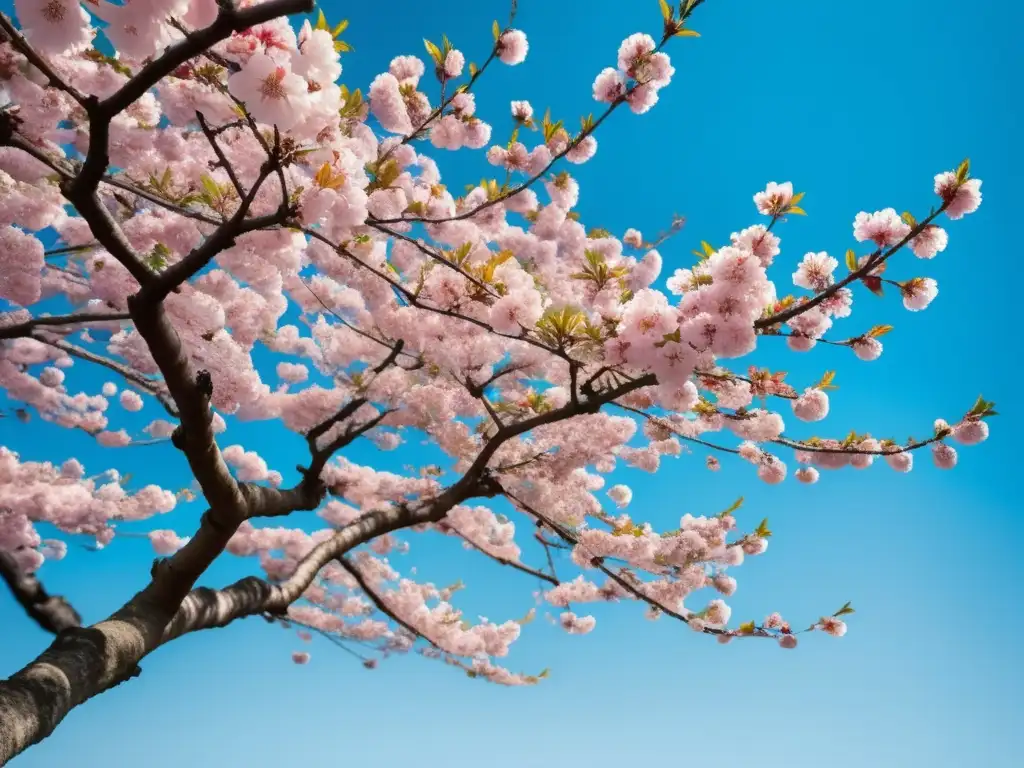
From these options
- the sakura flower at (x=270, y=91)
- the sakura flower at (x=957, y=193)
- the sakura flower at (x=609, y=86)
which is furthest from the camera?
the sakura flower at (x=609, y=86)

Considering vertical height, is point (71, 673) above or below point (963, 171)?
below

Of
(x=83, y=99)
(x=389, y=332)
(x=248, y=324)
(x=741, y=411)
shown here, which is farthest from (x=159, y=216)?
(x=741, y=411)

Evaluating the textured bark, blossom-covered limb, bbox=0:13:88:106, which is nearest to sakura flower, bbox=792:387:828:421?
the textured bark

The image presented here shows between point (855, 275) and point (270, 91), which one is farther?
point (855, 275)

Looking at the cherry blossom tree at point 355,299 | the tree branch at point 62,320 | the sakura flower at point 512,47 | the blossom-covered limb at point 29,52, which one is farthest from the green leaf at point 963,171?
the tree branch at point 62,320

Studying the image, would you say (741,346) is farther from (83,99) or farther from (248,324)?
(248,324)

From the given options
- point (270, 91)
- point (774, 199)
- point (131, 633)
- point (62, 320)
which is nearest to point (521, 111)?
point (774, 199)

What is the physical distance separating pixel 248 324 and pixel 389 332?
1135 millimetres

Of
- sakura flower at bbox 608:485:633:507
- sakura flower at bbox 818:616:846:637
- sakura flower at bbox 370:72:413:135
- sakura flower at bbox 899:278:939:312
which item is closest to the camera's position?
sakura flower at bbox 899:278:939:312

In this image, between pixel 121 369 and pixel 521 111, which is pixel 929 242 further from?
pixel 121 369

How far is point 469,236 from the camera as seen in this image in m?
5.94

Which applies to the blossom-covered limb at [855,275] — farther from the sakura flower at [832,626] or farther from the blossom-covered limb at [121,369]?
the blossom-covered limb at [121,369]

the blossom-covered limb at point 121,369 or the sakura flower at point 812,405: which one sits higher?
the sakura flower at point 812,405

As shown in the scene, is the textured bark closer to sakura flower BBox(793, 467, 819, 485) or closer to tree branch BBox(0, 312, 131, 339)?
tree branch BBox(0, 312, 131, 339)
